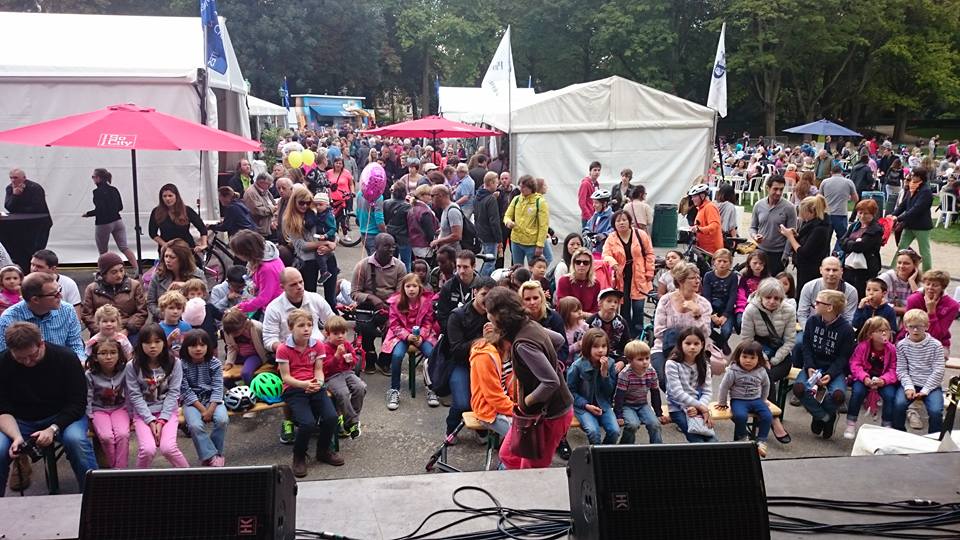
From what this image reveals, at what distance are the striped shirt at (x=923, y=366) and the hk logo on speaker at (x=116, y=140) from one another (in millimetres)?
6760

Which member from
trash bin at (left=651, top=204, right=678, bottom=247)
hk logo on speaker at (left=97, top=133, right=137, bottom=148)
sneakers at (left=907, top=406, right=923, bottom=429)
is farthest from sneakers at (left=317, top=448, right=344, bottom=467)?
trash bin at (left=651, top=204, right=678, bottom=247)

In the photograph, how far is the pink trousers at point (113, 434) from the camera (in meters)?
4.92

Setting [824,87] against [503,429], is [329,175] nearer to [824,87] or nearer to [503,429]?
[503,429]

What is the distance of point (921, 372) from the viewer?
5.87 meters

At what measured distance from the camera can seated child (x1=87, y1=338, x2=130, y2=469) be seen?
4949 millimetres

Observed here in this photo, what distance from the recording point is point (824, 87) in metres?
43.7

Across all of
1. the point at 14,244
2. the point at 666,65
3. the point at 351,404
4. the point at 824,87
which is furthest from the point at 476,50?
the point at 351,404

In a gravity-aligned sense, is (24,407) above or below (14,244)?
below

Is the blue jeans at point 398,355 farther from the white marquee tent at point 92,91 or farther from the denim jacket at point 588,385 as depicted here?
the white marquee tent at point 92,91

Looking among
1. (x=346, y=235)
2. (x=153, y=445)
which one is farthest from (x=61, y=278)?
(x=346, y=235)

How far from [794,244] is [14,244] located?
9545 millimetres

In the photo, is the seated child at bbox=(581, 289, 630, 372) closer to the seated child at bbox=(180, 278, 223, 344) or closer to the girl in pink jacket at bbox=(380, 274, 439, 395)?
the girl in pink jacket at bbox=(380, 274, 439, 395)

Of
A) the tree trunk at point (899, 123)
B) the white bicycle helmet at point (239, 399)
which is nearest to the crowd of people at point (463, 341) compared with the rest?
the white bicycle helmet at point (239, 399)

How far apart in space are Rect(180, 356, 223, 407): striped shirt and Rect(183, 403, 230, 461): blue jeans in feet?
0.36
